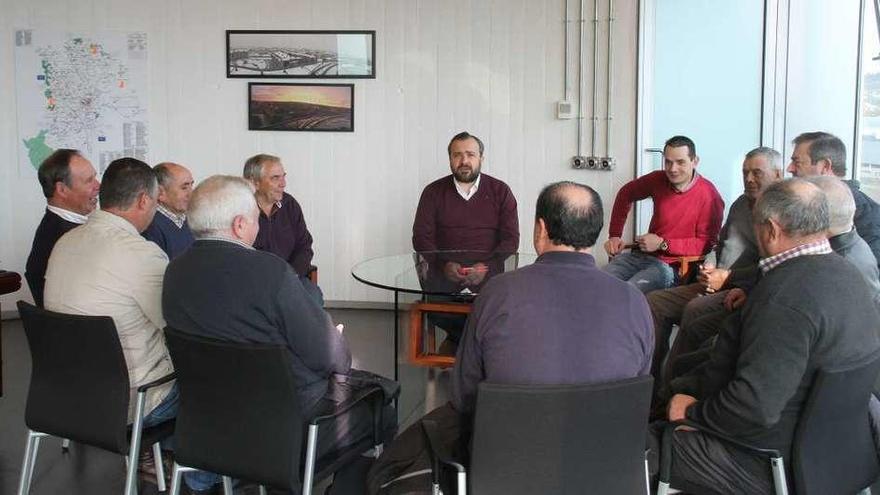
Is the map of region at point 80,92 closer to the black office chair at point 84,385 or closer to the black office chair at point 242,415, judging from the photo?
the black office chair at point 84,385

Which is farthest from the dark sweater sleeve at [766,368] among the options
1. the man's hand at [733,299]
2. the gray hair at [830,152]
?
the gray hair at [830,152]

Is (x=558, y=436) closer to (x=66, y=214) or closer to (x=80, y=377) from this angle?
(x=80, y=377)

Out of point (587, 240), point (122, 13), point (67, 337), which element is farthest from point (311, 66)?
point (587, 240)

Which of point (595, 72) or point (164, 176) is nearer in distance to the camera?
point (164, 176)

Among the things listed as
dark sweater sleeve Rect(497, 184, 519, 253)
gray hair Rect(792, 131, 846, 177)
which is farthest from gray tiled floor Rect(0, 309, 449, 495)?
gray hair Rect(792, 131, 846, 177)

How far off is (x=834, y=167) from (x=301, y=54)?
4214 millimetres

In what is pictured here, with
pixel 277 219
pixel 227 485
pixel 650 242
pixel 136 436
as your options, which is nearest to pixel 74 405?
pixel 136 436

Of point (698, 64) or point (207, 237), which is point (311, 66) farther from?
point (207, 237)

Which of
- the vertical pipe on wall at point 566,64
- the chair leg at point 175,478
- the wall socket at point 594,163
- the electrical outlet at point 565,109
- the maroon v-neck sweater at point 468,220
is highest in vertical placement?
the vertical pipe on wall at point 566,64

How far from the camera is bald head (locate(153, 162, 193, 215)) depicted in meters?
4.21

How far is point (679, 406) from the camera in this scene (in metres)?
2.59

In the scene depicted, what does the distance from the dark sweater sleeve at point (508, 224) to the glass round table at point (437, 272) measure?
1.68 ft

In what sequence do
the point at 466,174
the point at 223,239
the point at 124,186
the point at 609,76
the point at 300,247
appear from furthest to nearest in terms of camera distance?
the point at 609,76
the point at 466,174
the point at 300,247
the point at 124,186
the point at 223,239

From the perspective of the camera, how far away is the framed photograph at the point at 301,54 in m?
6.75
